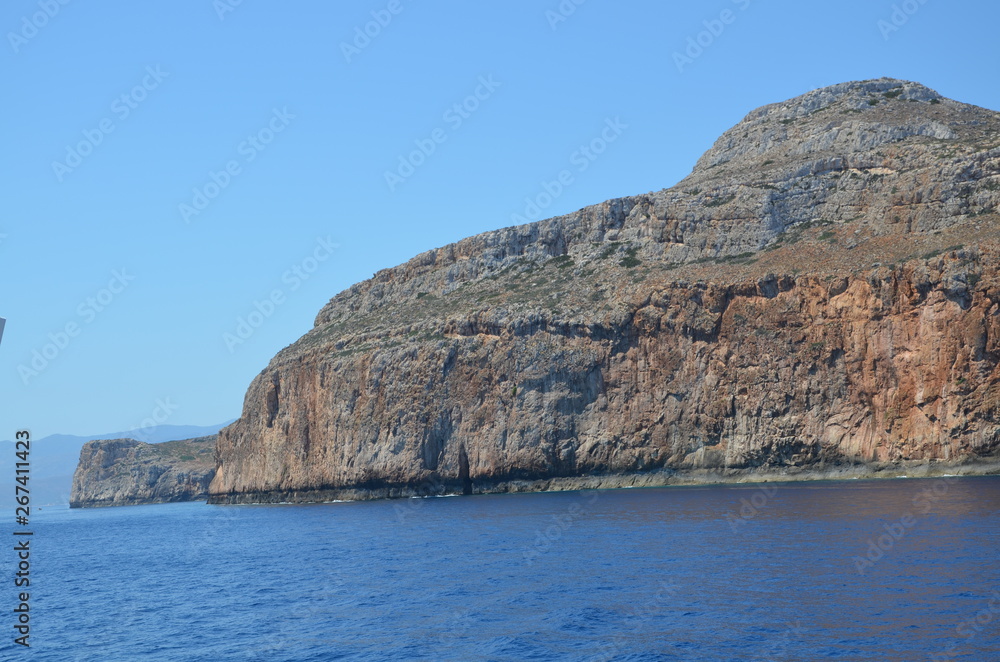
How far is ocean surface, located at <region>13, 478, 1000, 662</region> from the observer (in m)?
28.6

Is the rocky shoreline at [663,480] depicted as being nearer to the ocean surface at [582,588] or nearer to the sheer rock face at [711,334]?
the sheer rock face at [711,334]

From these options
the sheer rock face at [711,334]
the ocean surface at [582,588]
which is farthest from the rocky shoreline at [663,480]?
the ocean surface at [582,588]

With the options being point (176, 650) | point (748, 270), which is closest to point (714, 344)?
point (748, 270)

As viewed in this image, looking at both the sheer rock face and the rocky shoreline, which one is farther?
the sheer rock face

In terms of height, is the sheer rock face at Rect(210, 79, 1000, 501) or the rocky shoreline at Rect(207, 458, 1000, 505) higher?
the sheer rock face at Rect(210, 79, 1000, 501)

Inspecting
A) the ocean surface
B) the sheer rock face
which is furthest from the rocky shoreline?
the ocean surface

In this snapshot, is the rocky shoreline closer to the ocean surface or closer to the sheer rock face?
the sheer rock face

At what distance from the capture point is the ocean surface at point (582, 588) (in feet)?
93.8

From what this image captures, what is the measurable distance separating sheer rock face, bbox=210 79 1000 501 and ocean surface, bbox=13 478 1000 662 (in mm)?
14415

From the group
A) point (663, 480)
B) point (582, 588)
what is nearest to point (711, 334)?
point (663, 480)

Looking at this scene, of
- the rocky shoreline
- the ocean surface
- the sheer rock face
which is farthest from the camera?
the sheer rock face

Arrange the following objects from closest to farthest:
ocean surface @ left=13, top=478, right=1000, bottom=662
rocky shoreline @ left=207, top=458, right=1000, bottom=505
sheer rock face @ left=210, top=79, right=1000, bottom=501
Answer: ocean surface @ left=13, top=478, right=1000, bottom=662 < rocky shoreline @ left=207, top=458, right=1000, bottom=505 < sheer rock face @ left=210, top=79, right=1000, bottom=501

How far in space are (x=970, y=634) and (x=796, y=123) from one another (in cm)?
9973

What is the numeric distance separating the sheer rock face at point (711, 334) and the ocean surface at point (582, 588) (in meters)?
14.4
